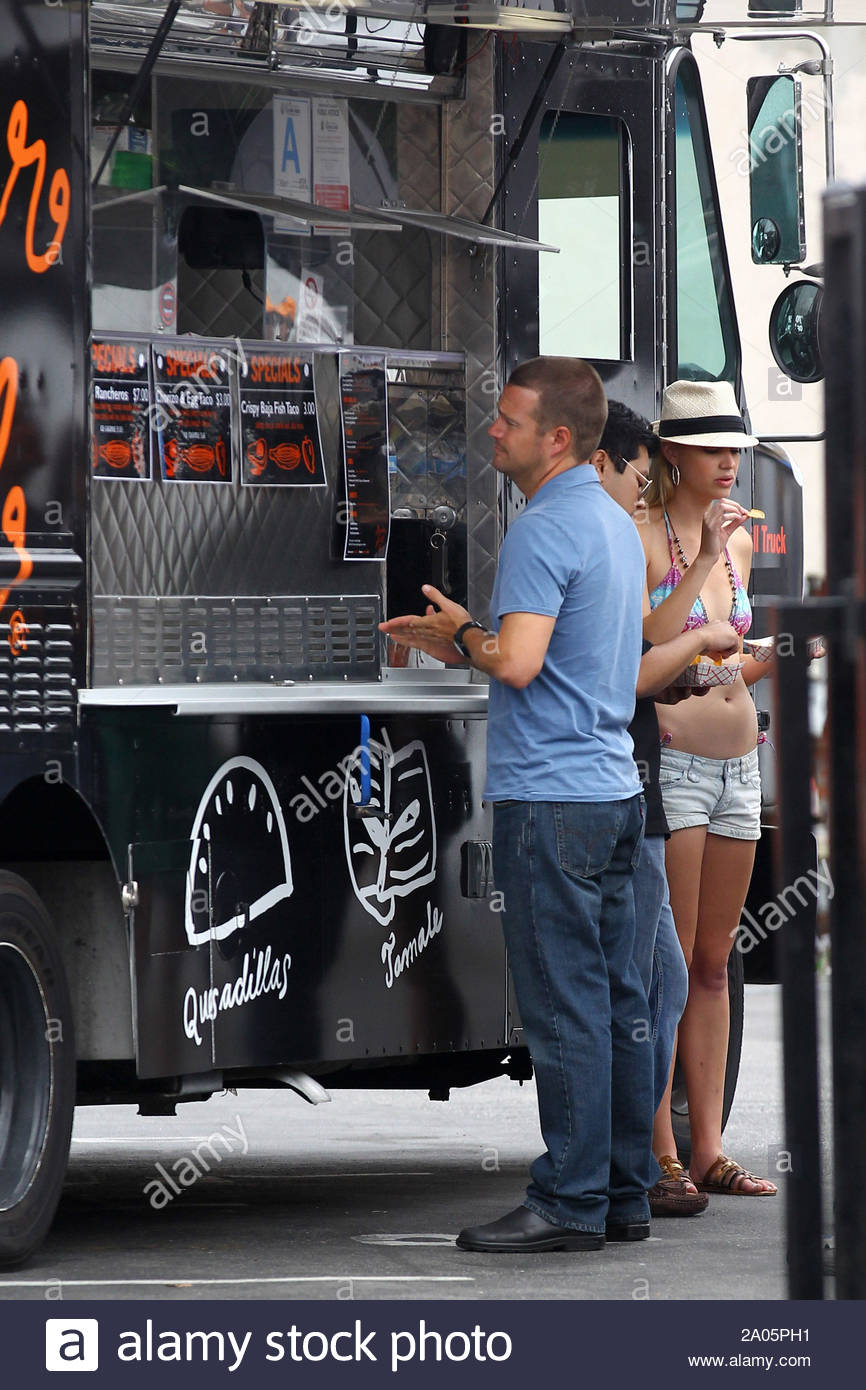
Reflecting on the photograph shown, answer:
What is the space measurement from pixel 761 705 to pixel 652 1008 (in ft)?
5.66

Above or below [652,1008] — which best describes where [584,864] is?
above

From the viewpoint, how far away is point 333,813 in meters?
5.78

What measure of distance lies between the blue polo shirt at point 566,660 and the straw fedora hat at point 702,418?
0.86 metres

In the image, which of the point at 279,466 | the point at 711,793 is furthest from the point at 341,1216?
the point at 279,466

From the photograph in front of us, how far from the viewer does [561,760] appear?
5324mm

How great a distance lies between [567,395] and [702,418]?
894 millimetres

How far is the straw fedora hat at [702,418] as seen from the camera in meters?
6.20

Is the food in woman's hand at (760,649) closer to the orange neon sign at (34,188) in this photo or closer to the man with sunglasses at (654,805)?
the man with sunglasses at (654,805)

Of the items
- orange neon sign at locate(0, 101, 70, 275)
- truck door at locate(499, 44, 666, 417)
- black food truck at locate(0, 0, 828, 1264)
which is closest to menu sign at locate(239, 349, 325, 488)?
black food truck at locate(0, 0, 828, 1264)

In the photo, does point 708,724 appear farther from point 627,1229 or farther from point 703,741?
point 627,1229

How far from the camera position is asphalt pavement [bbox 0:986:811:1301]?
5055 millimetres
